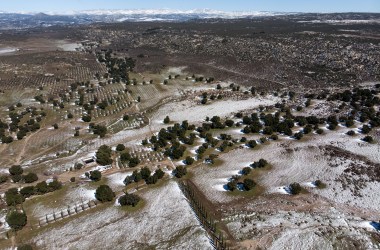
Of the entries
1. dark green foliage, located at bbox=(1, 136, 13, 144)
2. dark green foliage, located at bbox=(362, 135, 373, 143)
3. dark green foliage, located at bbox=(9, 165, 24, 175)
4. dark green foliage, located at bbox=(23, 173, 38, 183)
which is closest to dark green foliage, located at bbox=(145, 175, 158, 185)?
dark green foliage, located at bbox=(23, 173, 38, 183)

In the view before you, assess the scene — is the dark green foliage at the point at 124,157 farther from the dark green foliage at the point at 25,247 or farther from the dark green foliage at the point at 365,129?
the dark green foliage at the point at 365,129

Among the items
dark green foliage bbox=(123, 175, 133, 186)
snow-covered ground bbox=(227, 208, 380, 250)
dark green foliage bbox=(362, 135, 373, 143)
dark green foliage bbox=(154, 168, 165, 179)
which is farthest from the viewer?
dark green foliage bbox=(362, 135, 373, 143)

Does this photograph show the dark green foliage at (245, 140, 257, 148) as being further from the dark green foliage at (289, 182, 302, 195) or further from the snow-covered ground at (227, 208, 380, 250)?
the snow-covered ground at (227, 208, 380, 250)

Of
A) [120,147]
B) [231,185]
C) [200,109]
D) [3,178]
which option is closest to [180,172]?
[231,185]

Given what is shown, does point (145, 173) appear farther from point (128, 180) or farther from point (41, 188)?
point (41, 188)

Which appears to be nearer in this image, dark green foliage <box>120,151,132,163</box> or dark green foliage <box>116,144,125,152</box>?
dark green foliage <box>120,151,132,163</box>

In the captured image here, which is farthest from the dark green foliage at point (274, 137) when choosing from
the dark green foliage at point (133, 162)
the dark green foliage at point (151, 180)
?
the dark green foliage at point (133, 162)
